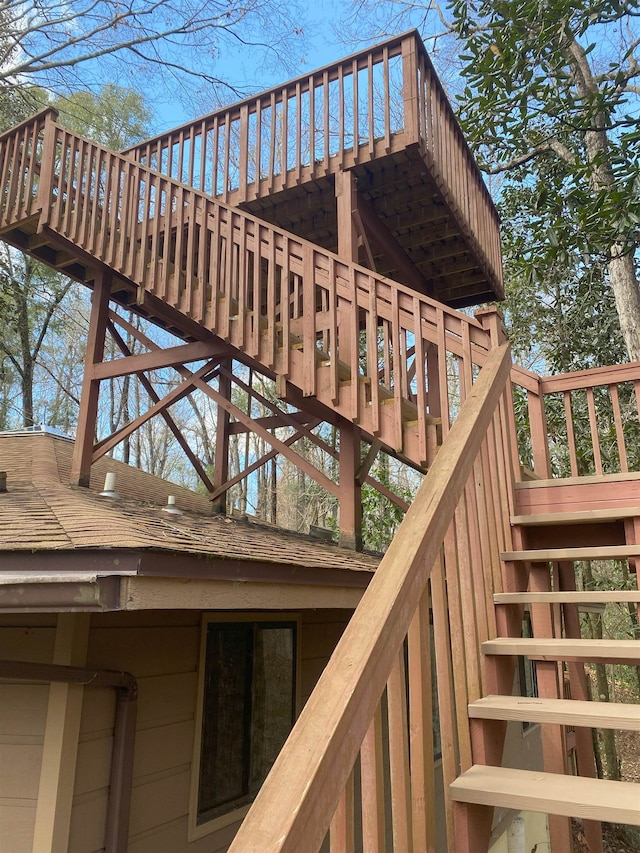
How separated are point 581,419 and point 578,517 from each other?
7.25m

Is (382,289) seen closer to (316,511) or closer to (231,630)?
(231,630)

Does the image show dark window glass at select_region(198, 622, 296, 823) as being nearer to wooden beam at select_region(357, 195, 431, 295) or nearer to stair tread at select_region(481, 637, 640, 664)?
stair tread at select_region(481, 637, 640, 664)

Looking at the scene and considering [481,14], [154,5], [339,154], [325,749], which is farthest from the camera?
[154,5]

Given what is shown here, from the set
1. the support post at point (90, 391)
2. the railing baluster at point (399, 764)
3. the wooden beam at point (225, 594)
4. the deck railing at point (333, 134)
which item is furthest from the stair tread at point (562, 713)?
the support post at point (90, 391)

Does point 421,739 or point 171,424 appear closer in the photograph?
point 421,739

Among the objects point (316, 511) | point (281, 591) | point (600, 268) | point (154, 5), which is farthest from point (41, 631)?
point (316, 511)

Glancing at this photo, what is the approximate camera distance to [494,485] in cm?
278

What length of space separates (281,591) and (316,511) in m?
20.4

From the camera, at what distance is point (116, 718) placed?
10.6ft

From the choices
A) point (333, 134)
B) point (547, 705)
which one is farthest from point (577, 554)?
point (333, 134)

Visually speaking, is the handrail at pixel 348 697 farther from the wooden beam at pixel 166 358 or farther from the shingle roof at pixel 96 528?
the wooden beam at pixel 166 358

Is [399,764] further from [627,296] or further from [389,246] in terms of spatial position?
[627,296]

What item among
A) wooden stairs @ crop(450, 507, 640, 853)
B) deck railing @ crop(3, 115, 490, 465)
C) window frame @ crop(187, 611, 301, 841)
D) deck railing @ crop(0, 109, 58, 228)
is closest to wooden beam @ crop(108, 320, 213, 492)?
deck railing @ crop(3, 115, 490, 465)

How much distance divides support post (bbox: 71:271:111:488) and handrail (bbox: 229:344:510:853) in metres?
4.28
